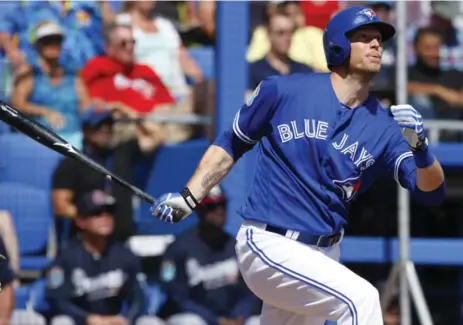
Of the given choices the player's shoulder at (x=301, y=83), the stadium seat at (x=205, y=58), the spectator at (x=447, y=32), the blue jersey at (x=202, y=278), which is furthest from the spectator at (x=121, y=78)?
the player's shoulder at (x=301, y=83)

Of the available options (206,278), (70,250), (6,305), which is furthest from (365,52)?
(6,305)

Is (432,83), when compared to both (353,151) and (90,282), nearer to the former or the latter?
(90,282)

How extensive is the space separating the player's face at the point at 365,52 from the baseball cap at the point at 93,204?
8.56 ft

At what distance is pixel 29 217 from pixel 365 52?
3.06 meters

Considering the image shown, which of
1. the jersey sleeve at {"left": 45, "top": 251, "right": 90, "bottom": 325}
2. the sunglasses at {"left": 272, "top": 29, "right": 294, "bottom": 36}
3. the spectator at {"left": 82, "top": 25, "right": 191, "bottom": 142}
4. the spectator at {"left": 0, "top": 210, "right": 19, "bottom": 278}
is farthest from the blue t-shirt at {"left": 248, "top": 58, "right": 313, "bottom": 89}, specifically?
the spectator at {"left": 0, "top": 210, "right": 19, "bottom": 278}

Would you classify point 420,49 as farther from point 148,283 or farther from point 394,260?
point 148,283

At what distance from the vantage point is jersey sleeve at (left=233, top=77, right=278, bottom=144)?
4.69 meters

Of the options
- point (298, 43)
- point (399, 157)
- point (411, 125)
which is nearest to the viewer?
point (411, 125)

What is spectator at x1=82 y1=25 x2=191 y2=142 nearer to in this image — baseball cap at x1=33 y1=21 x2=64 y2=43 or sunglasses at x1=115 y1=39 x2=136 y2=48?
sunglasses at x1=115 y1=39 x2=136 y2=48

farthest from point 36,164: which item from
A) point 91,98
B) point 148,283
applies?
point 148,283

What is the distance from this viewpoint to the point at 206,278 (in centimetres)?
685

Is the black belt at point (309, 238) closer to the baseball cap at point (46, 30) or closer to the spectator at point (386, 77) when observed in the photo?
the spectator at point (386, 77)

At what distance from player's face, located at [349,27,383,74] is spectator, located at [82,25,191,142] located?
2567mm

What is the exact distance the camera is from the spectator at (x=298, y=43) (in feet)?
23.5
